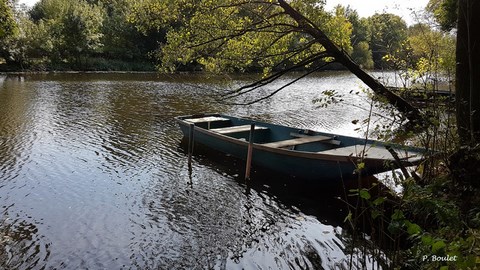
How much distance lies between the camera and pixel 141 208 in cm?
885

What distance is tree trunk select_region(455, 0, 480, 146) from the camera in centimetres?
480

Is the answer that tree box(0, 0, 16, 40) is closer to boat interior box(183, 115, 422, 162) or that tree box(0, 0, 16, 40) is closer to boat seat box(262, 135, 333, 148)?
boat interior box(183, 115, 422, 162)

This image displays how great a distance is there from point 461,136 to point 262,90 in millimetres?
28644

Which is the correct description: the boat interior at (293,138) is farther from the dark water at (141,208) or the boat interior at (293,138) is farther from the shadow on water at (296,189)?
the dark water at (141,208)

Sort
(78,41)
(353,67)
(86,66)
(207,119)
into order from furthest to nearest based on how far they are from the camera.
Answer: (86,66) → (78,41) → (207,119) → (353,67)

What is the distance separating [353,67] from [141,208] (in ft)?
19.1

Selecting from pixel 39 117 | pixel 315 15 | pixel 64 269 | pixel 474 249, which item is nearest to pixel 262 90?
pixel 39 117

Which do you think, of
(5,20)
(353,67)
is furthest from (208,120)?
(353,67)

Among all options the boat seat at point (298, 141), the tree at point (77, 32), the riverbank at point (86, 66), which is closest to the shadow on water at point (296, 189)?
the boat seat at point (298, 141)

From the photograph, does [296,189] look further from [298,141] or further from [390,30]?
[390,30]

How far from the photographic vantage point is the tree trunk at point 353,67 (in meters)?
6.45

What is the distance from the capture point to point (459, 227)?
3.93 meters

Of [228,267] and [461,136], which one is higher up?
[461,136]

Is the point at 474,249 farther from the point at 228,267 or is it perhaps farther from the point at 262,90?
the point at 262,90
